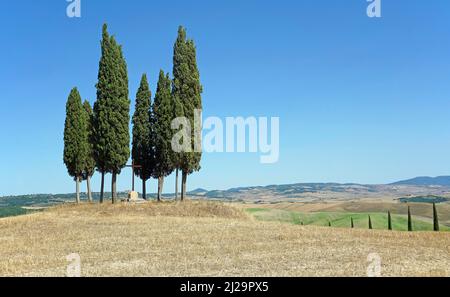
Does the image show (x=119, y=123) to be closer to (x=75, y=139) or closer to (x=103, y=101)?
(x=103, y=101)

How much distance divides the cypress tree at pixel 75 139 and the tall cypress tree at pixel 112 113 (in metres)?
9.83

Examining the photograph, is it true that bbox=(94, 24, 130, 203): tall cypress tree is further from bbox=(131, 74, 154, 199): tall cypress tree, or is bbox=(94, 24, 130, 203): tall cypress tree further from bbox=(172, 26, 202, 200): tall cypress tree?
bbox=(131, 74, 154, 199): tall cypress tree

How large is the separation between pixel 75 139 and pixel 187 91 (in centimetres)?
1601

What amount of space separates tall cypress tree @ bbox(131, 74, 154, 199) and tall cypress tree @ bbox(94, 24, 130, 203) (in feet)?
25.5

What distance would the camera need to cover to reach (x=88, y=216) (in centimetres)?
3319

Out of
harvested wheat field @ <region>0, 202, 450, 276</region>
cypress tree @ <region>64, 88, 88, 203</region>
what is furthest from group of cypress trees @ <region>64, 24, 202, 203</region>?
harvested wheat field @ <region>0, 202, 450, 276</region>

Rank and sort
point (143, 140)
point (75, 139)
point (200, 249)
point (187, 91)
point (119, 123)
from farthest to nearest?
1. point (75, 139)
2. point (143, 140)
3. point (187, 91)
4. point (119, 123)
5. point (200, 249)

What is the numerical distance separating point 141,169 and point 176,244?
31.9 meters

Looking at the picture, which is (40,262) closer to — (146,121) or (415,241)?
(415,241)

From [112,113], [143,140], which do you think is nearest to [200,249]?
[112,113]

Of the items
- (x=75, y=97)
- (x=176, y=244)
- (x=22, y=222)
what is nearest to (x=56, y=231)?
(x=22, y=222)

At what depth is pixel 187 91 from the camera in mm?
44406

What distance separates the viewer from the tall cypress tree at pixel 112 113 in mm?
41312

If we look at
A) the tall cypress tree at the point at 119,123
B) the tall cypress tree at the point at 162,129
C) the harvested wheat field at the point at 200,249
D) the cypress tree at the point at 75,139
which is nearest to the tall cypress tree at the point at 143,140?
the tall cypress tree at the point at 162,129
